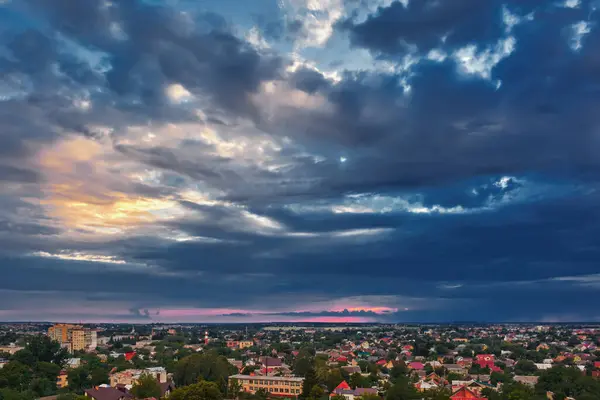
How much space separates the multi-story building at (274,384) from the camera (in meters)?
82.0

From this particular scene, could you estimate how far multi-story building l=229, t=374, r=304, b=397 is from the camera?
269ft

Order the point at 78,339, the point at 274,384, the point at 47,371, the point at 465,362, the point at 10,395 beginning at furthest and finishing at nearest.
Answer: the point at 78,339, the point at 465,362, the point at 47,371, the point at 274,384, the point at 10,395

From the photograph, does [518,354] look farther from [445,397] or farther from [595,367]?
[445,397]

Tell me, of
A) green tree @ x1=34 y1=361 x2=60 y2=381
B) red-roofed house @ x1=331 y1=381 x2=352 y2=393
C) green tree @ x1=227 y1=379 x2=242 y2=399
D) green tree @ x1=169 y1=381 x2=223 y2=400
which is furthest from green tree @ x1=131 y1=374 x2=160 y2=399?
green tree @ x1=34 y1=361 x2=60 y2=381

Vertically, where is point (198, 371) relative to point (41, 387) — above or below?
above

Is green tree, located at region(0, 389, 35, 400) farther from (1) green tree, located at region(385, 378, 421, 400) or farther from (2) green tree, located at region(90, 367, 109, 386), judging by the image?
(1) green tree, located at region(385, 378, 421, 400)

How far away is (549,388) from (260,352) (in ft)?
245

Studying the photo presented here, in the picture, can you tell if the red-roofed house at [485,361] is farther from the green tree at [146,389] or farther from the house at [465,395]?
the green tree at [146,389]

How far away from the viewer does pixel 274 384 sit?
83.2 m

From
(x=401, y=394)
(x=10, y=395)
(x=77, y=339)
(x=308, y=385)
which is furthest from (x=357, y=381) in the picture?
(x=77, y=339)

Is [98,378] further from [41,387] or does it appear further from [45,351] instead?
[45,351]

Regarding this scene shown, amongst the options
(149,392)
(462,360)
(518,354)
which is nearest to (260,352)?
(462,360)

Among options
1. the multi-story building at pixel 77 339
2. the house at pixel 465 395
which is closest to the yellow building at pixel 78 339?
the multi-story building at pixel 77 339

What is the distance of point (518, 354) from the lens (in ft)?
430
